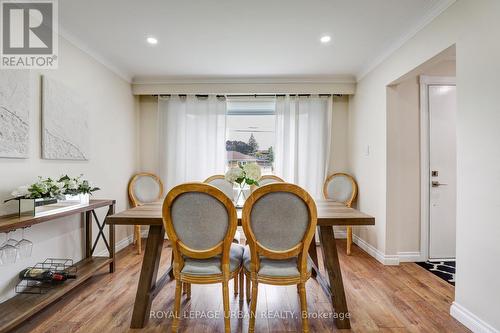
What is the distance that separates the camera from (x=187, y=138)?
396 centimetres

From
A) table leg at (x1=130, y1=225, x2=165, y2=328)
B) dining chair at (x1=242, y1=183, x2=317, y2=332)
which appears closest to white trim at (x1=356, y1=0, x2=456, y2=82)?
dining chair at (x1=242, y1=183, x2=317, y2=332)

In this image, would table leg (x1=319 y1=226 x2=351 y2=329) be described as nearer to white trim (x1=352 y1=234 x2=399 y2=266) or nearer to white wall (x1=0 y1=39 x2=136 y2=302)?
white trim (x1=352 y1=234 x2=399 y2=266)

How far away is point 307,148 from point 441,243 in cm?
206

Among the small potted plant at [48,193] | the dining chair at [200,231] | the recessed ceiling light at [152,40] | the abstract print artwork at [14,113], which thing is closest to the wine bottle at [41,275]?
the small potted plant at [48,193]

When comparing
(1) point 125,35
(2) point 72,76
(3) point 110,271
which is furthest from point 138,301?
(1) point 125,35

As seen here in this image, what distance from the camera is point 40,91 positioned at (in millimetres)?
2215

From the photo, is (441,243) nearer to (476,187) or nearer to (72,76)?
(476,187)

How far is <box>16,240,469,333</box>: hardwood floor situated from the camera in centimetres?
178

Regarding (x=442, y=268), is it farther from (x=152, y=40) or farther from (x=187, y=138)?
(x=152, y=40)

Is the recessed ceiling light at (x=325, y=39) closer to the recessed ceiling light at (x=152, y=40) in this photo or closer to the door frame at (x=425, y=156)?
the door frame at (x=425, y=156)

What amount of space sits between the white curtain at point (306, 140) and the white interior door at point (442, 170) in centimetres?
131

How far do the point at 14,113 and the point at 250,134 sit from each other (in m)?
2.85

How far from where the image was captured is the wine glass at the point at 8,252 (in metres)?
1.69

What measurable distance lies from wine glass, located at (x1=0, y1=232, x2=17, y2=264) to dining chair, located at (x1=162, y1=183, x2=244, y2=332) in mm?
1124
